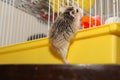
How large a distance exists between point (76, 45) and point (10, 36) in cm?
63

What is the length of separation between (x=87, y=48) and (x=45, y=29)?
693mm

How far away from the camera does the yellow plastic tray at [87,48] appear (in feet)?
2.48

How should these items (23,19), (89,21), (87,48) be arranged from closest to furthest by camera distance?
(87,48)
(89,21)
(23,19)

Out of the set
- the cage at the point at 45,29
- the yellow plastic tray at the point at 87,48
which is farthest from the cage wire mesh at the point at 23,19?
the yellow plastic tray at the point at 87,48

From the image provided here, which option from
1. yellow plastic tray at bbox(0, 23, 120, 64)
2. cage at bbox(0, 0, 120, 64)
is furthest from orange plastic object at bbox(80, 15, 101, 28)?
yellow plastic tray at bbox(0, 23, 120, 64)

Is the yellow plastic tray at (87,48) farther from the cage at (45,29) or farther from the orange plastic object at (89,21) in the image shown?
the orange plastic object at (89,21)

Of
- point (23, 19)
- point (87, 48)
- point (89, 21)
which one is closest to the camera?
point (87, 48)

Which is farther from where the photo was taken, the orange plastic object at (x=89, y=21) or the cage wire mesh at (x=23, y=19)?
the cage wire mesh at (x=23, y=19)

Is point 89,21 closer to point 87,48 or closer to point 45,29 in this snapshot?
point 87,48

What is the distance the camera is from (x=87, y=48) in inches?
32.8

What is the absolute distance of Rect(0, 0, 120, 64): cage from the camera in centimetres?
78

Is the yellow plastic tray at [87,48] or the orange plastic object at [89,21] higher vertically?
the orange plastic object at [89,21]

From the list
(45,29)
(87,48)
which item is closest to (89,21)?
(87,48)

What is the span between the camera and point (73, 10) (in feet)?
2.84
